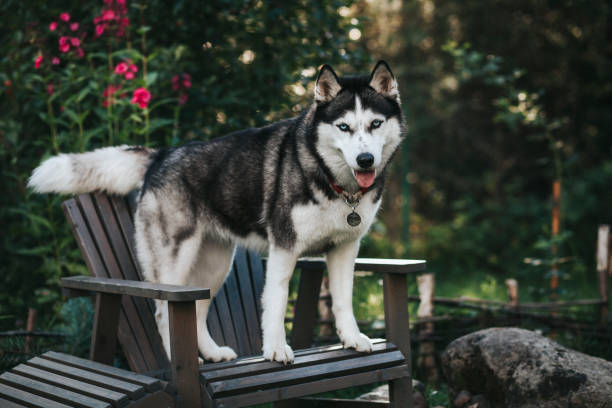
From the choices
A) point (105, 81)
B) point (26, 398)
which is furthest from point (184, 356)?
point (105, 81)

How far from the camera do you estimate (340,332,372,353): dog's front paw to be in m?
2.67

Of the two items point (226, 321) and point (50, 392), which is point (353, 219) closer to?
point (226, 321)

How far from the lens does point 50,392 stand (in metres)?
2.23

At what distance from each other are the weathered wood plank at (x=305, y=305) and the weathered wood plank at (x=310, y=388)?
641 millimetres

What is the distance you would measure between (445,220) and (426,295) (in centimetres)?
697

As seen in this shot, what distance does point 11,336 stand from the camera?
3.23 metres

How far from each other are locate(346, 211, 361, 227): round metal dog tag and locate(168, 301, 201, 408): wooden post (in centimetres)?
78

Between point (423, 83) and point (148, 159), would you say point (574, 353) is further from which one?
point (423, 83)

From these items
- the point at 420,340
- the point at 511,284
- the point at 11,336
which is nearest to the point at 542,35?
the point at 511,284

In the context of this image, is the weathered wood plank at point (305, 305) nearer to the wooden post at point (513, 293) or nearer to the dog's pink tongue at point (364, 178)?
the dog's pink tongue at point (364, 178)

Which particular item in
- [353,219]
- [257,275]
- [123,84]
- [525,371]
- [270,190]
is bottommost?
[525,371]

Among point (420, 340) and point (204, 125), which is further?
point (204, 125)

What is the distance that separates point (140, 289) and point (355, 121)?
1.06 meters

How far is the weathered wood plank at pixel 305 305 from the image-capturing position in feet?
10.4
